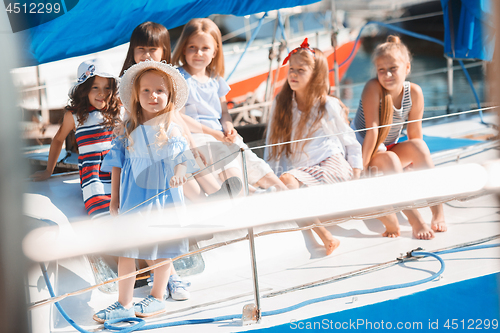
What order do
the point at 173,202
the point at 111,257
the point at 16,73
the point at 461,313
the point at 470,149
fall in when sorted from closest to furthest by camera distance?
the point at 16,73
the point at 173,202
the point at 111,257
the point at 461,313
the point at 470,149

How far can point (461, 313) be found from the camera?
4.09ft

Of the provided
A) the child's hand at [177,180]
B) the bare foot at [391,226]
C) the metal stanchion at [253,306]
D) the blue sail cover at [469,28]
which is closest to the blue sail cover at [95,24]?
the child's hand at [177,180]

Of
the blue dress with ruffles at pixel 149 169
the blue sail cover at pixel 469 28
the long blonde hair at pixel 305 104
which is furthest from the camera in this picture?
the blue sail cover at pixel 469 28

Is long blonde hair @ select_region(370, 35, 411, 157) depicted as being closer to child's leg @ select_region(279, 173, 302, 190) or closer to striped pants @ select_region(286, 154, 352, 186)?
striped pants @ select_region(286, 154, 352, 186)

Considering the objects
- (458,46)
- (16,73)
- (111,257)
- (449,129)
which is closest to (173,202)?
(111,257)

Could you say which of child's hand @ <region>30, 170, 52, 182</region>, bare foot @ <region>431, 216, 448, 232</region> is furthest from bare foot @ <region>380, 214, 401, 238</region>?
child's hand @ <region>30, 170, 52, 182</region>

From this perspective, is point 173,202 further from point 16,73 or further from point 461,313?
point 461,313

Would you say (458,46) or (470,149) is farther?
(458,46)

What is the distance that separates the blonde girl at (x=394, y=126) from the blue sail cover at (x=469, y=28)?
664mm

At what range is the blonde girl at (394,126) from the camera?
50.1 inches

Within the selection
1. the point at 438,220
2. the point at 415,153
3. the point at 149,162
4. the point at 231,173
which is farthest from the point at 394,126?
the point at 149,162

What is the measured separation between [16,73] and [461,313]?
117cm

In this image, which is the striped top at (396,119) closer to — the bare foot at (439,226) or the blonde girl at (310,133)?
the blonde girl at (310,133)

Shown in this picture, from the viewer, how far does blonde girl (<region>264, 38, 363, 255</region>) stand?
1203mm
